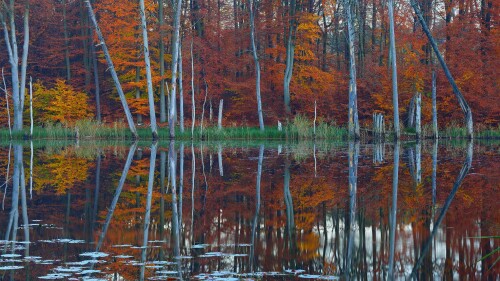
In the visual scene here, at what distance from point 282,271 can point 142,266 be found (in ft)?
3.91

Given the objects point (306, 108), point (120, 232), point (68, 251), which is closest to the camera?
point (68, 251)

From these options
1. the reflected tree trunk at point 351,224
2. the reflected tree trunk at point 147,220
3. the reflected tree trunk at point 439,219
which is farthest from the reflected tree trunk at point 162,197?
the reflected tree trunk at point 439,219

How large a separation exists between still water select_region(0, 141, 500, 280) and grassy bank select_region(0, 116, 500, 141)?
15.0m

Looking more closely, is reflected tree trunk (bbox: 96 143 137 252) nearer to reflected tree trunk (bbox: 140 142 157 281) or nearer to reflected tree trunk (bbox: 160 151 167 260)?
reflected tree trunk (bbox: 140 142 157 281)

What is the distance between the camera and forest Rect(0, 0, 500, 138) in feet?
101

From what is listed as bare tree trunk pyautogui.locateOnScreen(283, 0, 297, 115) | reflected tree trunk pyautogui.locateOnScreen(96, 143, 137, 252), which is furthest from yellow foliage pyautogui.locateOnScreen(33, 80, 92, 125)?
reflected tree trunk pyautogui.locateOnScreen(96, 143, 137, 252)

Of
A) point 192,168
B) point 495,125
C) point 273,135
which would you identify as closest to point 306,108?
point 273,135

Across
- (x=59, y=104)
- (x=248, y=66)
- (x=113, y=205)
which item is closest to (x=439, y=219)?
(x=113, y=205)

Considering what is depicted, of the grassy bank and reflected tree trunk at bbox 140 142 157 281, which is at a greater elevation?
the grassy bank

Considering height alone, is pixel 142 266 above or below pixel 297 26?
below

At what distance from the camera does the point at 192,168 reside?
51.6 feet

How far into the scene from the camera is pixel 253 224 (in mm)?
8070

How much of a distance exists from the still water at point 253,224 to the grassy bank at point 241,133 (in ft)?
49.1

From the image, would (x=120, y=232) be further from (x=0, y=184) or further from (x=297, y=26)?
(x=297, y=26)
